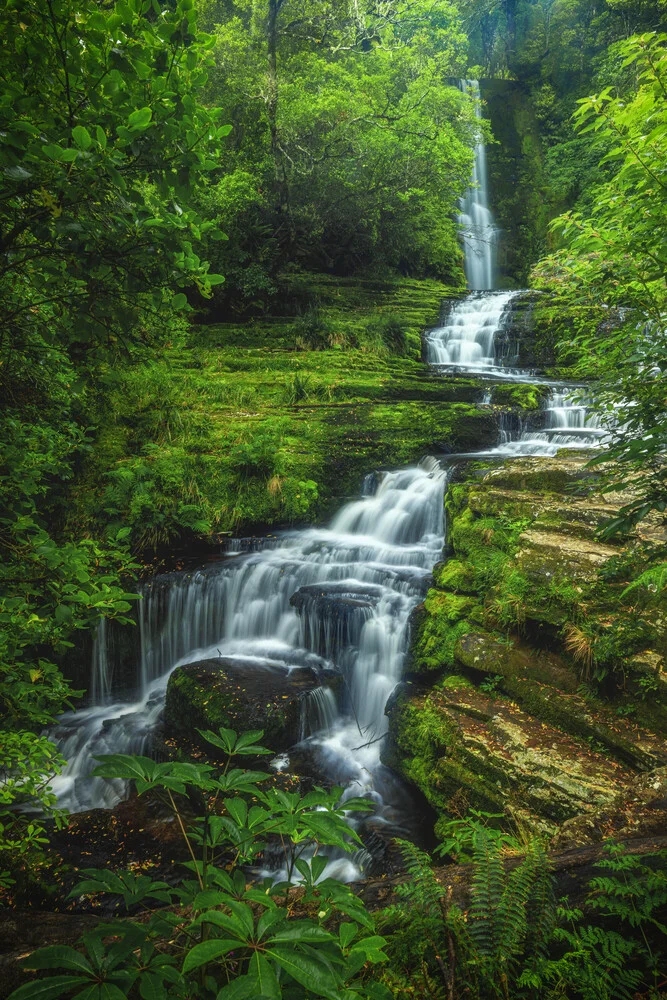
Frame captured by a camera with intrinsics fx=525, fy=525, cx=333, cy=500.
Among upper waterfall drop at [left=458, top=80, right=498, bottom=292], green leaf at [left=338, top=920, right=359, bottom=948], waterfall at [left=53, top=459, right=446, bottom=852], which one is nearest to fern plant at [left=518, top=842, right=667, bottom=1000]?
green leaf at [left=338, top=920, right=359, bottom=948]

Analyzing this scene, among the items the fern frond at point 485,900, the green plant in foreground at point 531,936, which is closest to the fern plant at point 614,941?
the green plant in foreground at point 531,936

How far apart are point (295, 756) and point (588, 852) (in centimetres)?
352

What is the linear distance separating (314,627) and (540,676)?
3034 millimetres

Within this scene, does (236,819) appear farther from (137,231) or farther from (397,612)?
(397,612)

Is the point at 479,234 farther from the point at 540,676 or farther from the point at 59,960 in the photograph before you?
the point at 59,960

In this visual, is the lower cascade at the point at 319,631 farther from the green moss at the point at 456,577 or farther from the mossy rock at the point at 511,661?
the mossy rock at the point at 511,661

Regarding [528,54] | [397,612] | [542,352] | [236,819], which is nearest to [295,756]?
[397,612]

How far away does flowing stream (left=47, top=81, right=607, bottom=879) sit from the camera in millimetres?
5801

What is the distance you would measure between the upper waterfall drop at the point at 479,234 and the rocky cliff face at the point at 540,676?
20080 millimetres

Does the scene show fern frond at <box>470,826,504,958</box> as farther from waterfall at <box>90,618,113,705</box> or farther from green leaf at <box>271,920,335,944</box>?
waterfall at <box>90,618,113,705</box>

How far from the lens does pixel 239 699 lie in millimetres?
5699

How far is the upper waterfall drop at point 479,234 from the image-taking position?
78.9 feet

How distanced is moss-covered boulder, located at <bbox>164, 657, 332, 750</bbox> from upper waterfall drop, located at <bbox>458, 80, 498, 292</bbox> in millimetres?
21161

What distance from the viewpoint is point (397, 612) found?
6.74 metres
